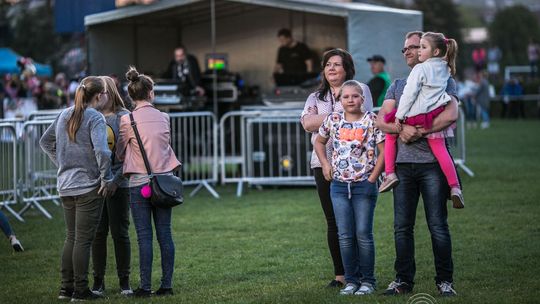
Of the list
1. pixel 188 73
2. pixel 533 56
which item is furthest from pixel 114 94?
pixel 533 56

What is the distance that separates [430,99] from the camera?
758cm

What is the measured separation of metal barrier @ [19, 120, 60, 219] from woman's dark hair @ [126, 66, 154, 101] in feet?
21.1

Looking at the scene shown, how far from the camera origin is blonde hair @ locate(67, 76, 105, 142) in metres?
8.06

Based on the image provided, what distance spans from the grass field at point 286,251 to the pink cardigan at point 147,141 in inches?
40.9

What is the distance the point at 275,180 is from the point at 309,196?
943 mm

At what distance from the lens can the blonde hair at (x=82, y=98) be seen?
8.06 meters

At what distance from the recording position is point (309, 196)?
16.2 meters

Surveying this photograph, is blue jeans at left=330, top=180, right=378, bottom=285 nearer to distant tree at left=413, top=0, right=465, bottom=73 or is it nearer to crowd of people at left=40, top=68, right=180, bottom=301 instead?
crowd of people at left=40, top=68, right=180, bottom=301

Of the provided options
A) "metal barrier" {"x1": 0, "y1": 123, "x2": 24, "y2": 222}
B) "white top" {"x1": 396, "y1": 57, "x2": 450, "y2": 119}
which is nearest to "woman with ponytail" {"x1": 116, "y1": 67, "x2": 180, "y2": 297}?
"white top" {"x1": 396, "y1": 57, "x2": 450, "y2": 119}

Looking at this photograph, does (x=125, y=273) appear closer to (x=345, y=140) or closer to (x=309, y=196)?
(x=345, y=140)

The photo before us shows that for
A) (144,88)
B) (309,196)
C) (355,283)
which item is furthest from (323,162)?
(309,196)

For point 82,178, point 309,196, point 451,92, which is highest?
point 451,92

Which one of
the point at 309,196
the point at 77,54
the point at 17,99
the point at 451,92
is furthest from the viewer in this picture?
the point at 77,54

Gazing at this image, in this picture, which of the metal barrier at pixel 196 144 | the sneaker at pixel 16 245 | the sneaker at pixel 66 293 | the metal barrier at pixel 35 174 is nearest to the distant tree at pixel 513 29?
the metal barrier at pixel 196 144
